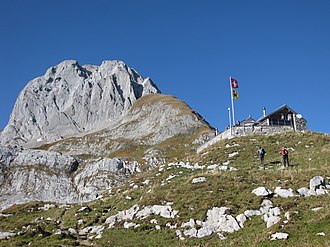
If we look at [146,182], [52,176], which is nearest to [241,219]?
[146,182]

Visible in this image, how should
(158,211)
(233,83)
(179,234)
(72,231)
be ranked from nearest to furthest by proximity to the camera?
(179,234) → (158,211) → (72,231) → (233,83)

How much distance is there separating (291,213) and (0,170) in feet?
293

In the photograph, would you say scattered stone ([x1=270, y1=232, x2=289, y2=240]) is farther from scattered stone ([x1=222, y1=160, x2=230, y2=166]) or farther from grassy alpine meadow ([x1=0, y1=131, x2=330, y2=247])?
scattered stone ([x1=222, y1=160, x2=230, y2=166])

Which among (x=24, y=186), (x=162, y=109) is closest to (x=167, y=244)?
(x=24, y=186)

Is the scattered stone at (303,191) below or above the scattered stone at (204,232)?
above

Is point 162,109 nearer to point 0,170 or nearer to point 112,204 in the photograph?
point 0,170

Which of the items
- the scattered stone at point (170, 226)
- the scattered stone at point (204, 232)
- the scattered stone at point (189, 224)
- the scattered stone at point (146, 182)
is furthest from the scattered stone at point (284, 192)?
the scattered stone at point (146, 182)

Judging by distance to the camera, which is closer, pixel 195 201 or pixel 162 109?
pixel 195 201

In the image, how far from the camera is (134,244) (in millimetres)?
29953

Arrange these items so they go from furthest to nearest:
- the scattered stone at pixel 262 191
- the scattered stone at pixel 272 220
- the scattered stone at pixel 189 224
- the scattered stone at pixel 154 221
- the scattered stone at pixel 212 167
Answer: the scattered stone at pixel 212 167, the scattered stone at pixel 154 221, the scattered stone at pixel 262 191, the scattered stone at pixel 189 224, the scattered stone at pixel 272 220

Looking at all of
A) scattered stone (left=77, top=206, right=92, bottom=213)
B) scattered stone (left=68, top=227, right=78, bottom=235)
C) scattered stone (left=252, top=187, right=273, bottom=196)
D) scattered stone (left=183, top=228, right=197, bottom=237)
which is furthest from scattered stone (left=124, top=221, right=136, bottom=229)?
scattered stone (left=77, top=206, right=92, bottom=213)

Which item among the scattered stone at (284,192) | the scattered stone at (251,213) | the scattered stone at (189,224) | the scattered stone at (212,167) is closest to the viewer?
the scattered stone at (251,213)

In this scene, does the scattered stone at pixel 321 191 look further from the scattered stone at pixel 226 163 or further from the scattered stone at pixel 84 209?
the scattered stone at pixel 84 209

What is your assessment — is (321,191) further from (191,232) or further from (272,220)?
(191,232)
